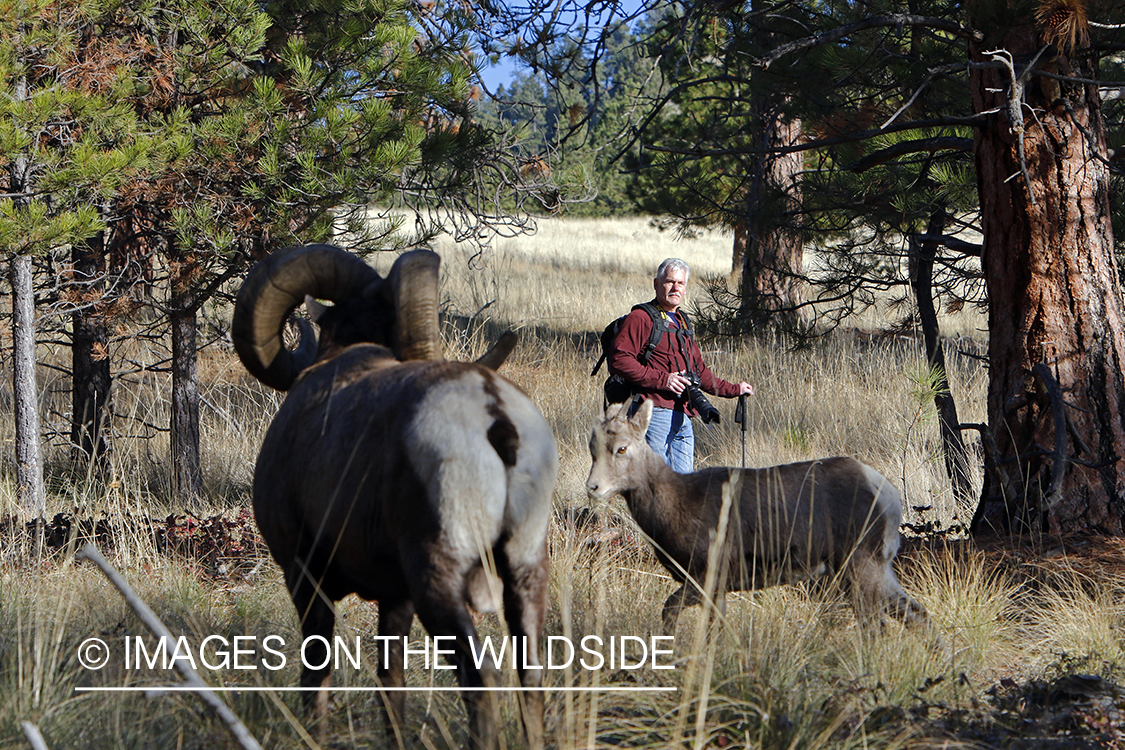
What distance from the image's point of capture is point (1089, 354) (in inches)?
238

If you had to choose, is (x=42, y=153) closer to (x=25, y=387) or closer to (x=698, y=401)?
(x=25, y=387)

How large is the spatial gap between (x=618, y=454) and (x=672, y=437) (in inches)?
52.1

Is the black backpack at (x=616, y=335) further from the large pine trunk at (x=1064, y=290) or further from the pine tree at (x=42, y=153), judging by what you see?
the pine tree at (x=42, y=153)

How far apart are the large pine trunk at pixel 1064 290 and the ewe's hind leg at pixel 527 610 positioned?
4078 millimetres

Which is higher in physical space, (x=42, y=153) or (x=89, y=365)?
(x=42, y=153)

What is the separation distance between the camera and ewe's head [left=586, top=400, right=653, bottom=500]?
5703 mm

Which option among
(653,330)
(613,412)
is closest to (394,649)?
(613,412)

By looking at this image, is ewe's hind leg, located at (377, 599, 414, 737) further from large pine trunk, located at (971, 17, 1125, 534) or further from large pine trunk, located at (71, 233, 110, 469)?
large pine trunk, located at (71, 233, 110, 469)

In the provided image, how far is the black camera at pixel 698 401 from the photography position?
21.1ft

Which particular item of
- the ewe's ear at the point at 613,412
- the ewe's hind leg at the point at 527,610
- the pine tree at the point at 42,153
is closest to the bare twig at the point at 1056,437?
the ewe's ear at the point at 613,412

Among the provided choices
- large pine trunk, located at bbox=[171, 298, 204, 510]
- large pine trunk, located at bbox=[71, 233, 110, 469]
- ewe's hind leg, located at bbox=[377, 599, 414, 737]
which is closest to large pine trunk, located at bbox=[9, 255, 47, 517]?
large pine trunk, located at bbox=[71, 233, 110, 469]

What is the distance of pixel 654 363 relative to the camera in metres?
6.84

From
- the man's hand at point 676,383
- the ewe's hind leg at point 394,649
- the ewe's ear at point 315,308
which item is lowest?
the ewe's hind leg at point 394,649

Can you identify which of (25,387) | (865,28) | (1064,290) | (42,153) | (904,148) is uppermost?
(865,28)
